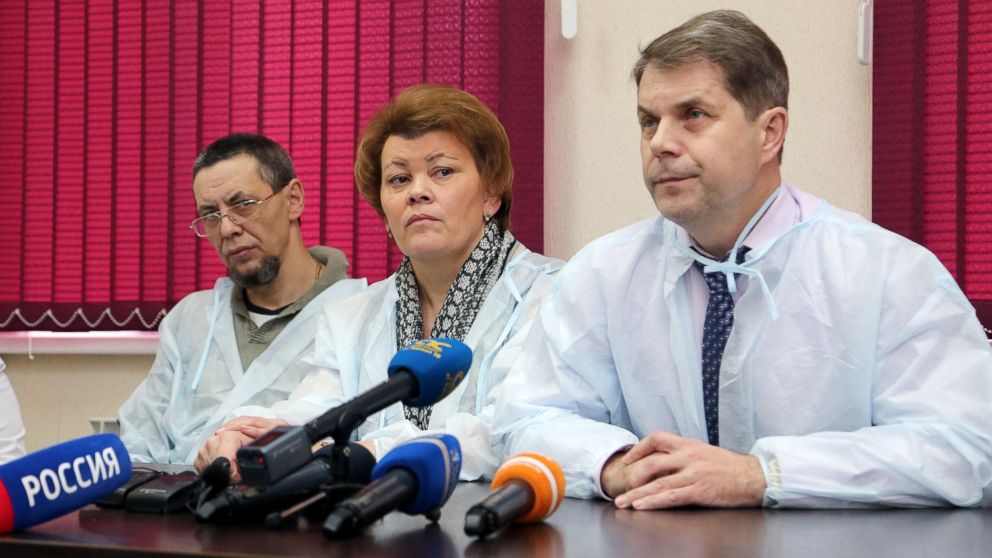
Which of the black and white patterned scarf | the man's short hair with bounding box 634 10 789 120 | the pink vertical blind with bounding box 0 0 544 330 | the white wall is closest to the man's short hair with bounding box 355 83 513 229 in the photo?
the black and white patterned scarf

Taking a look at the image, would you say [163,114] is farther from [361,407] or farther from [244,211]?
[361,407]

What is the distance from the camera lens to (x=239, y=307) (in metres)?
2.82

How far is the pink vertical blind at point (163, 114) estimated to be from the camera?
3010 millimetres

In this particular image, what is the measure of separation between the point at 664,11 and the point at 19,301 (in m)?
2.16

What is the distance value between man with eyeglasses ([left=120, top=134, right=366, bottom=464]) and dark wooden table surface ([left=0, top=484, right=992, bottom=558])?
1.40m

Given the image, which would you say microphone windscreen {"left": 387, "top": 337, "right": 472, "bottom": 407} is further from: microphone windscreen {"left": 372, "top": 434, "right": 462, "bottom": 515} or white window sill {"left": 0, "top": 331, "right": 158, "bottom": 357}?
white window sill {"left": 0, "top": 331, "right": 158, "bottom": 357}

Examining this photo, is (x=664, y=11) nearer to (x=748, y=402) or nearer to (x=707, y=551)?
(x=748, y=402)

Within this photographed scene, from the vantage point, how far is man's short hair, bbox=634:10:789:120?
1681mm

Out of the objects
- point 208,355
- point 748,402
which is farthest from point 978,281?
point 208,355

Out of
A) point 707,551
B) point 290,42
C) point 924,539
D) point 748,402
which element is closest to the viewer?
point 707,551

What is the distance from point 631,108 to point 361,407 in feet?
6.42

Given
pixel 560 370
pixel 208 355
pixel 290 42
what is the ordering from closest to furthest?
pixel 560 370 → pixel 208 355 → pixel 290 42

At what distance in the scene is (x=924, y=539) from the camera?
112 centimetres

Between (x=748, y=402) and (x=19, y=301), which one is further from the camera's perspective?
(x=19, y=301)
